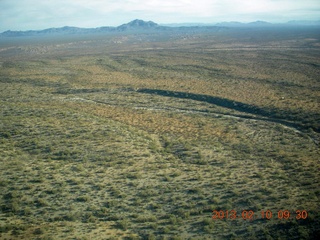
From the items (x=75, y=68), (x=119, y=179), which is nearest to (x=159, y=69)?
(x=75, y=68)

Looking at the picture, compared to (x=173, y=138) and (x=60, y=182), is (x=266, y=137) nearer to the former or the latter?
(x=173, y=138)

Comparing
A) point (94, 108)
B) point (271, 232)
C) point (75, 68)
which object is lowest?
point (271, 232)
